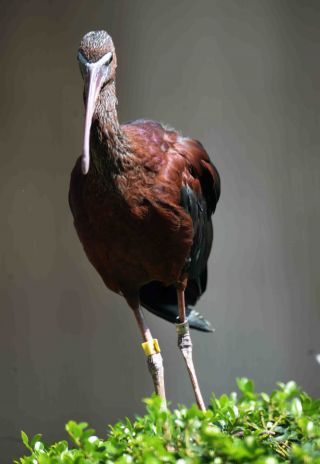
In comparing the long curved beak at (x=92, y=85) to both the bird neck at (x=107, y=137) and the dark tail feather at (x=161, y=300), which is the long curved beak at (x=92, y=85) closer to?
the bird neck at (x=107, y=137)

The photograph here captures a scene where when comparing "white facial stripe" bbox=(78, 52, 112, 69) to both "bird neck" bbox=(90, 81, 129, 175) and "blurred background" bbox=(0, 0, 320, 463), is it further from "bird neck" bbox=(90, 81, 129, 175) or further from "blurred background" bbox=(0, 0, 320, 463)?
"blurred background" bbox=(0, 0, 320, 463)

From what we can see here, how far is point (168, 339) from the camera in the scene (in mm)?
3883

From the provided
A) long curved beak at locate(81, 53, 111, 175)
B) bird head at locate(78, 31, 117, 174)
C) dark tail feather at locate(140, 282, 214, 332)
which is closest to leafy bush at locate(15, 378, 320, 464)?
dark tail feather at locate(140, 282, 214, 332)

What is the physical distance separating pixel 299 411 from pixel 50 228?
198cm

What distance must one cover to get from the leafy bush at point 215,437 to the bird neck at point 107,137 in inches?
32.1

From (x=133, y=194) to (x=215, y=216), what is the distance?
1482 millimetres

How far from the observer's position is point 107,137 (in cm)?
239

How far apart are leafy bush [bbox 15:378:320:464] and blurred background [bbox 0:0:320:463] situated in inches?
53.5

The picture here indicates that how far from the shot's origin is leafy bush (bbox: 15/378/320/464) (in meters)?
1.77

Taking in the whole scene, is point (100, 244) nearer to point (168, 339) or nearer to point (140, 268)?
point (140, 268)

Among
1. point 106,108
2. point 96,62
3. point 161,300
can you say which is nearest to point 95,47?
point 96,62

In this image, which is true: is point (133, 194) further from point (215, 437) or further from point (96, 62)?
point (215, 437)

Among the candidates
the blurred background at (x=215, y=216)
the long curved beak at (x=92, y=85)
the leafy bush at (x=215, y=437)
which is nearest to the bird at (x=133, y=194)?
the long curved beak at (x=92, y=85)

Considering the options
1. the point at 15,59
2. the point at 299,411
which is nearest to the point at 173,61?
the point at 15,59
